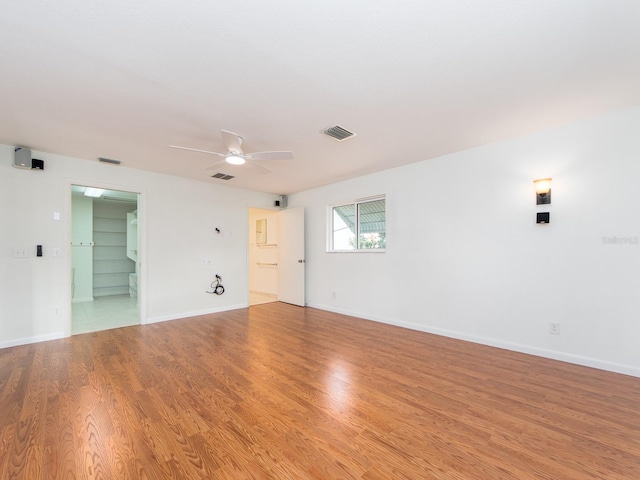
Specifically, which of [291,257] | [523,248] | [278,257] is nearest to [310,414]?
[523,248]

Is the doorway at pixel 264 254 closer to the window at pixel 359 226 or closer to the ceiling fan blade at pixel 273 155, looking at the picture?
the window at pixel 359 226

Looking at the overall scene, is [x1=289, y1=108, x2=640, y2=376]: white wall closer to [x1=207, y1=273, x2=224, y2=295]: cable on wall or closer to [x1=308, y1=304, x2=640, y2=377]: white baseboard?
[x1=308, y1=304, x2=640, y2=377]: white baseboard

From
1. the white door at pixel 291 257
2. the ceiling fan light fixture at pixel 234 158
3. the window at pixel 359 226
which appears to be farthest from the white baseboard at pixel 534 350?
the ceiling fan light fixture at pixel 234 158

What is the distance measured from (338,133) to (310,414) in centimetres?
270

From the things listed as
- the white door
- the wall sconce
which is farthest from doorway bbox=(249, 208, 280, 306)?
the wall sconce

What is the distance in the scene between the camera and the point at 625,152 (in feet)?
8.77

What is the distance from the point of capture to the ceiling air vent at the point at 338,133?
2964mm

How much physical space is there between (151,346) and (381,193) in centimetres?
397

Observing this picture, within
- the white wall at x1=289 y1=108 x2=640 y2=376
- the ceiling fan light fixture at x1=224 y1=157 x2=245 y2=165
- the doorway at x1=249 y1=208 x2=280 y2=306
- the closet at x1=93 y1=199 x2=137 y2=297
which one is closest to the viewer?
the white wall at x1=289 y1=108 x2=640 y2=376

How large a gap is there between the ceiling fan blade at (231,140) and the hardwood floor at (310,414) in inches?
88.3

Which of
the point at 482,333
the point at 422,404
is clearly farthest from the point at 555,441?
the point at 482,333

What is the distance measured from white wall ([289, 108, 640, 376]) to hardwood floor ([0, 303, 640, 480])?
397 millimetres

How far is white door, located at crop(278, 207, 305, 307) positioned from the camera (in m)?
5.88

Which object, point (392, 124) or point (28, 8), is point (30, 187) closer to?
point (28, 8)
